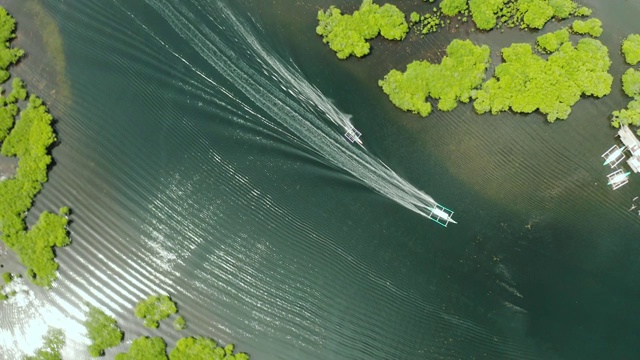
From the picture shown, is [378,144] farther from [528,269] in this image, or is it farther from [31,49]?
Answer: [31,49]

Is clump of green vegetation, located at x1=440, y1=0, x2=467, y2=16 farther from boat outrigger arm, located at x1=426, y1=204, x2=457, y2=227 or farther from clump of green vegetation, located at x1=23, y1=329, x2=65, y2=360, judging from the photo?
clump of green vegetation, located at x1=23, y1=329, x2=65, y2=360

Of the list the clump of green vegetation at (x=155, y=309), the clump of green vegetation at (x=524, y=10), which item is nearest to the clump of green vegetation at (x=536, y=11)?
the clump of green vegetation at (x=524, y=10)

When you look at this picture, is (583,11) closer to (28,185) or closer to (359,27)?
(359,27)

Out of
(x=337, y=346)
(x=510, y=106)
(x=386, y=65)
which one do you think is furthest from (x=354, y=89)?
(x=337, y=346)

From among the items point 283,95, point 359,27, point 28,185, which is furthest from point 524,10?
point 28,185

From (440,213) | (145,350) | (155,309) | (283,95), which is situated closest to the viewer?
(145,350)

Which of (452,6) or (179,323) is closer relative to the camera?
(179,323)
